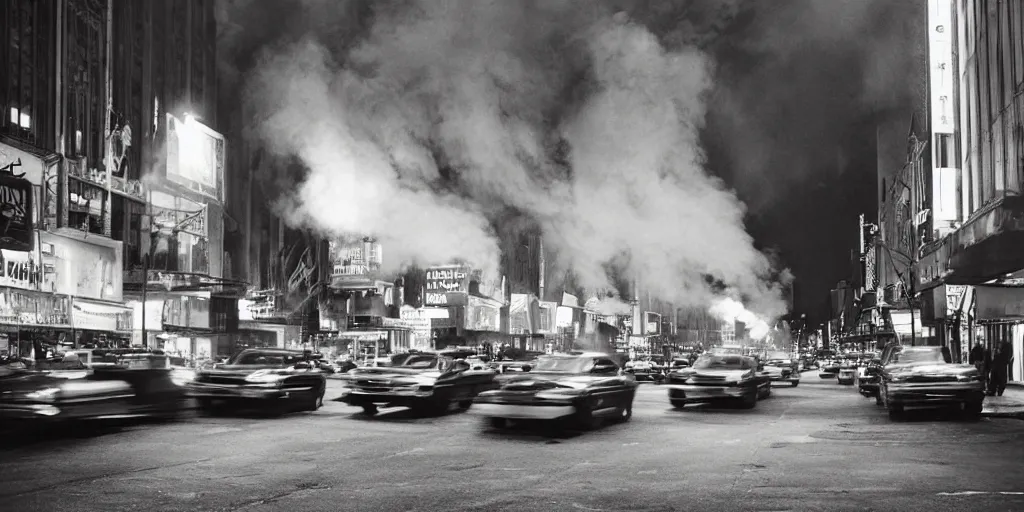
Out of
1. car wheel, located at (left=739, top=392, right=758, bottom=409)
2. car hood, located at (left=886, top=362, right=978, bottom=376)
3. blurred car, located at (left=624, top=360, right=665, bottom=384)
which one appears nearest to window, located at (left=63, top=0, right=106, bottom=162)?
blurred car, located at (left=624, top=360, right=665, bottom=384)

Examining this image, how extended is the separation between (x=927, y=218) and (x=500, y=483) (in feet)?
165

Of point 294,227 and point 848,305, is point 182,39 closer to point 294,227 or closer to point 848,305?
point 294,227

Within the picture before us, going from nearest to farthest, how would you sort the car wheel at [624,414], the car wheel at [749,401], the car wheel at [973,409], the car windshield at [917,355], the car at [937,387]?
the car wheel at [624,414] < the car at [937,387] < the car wheel at [973,409] < the car wheel at [749,401] < the car windshield at [917,355]

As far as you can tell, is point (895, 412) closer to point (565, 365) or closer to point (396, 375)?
point (565, 365)

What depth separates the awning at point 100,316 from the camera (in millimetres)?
49500

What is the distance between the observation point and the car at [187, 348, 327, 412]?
18.7m

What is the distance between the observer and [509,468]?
11586 mm

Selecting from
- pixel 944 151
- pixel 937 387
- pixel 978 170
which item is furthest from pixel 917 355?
pixel 944 151

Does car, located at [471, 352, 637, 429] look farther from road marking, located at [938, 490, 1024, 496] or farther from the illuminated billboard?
the illuminated billboard

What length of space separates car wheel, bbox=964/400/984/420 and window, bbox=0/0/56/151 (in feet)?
140

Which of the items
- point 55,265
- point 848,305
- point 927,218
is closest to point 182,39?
point 55,265

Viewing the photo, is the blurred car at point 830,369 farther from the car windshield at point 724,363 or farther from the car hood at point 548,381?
the car hood at point 548,381

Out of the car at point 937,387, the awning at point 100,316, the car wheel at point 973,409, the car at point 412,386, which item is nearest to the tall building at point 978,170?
the car at point 937,387

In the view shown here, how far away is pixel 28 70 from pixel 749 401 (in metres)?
40.8
